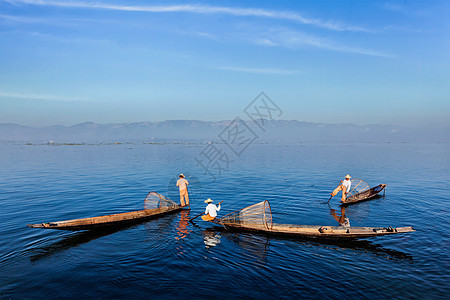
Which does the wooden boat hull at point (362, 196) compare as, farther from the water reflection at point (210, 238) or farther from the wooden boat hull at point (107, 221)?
the wooden boat hull at point (107, 221)

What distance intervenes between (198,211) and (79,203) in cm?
1230

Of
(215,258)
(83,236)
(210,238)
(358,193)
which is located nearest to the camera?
(215,258)

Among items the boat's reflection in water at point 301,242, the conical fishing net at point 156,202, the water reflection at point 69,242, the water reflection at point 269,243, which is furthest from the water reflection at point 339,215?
the water reflection at point 69,242

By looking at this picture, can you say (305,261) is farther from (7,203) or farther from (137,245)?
(7,203)

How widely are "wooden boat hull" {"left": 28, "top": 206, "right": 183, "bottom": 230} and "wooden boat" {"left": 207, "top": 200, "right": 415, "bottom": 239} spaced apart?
18.4 ft

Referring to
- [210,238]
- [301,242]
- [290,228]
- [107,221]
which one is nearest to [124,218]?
[107,221]

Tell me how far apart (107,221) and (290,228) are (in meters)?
12.8

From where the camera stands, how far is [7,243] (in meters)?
15.8

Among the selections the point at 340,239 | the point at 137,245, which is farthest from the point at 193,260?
the point at 340,239

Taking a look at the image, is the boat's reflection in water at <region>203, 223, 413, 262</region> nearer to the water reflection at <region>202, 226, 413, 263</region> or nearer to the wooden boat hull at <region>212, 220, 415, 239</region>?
the water reflection at <region>202, 226, 413, 263</region>

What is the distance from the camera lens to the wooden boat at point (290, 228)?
16.0 m

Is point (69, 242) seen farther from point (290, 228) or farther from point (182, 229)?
point (290, 228)

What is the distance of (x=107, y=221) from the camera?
59.4 ft

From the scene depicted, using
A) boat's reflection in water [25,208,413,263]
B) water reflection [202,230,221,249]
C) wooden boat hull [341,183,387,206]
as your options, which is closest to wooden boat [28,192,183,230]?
boat's reflection in water [25,208,413,263]
